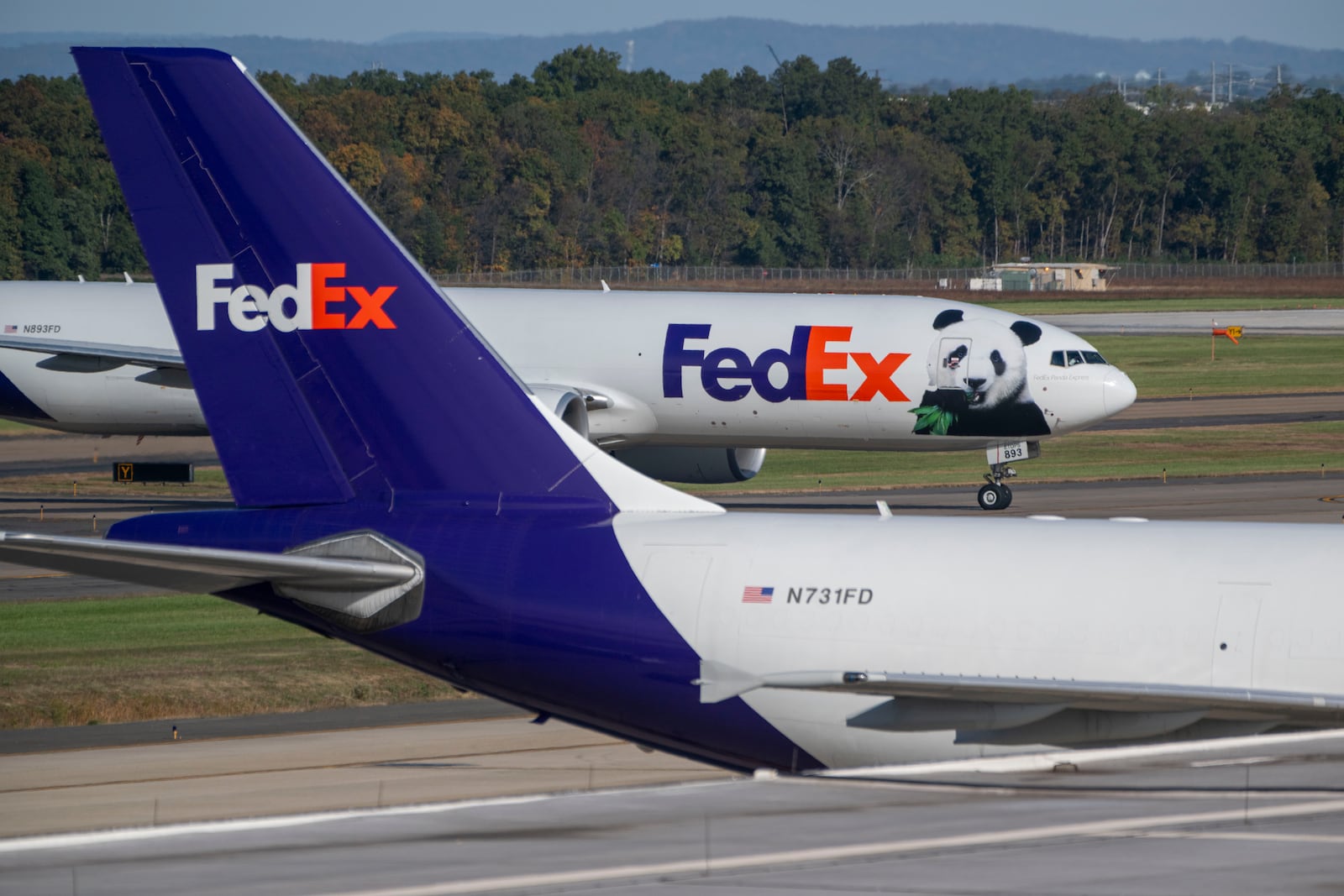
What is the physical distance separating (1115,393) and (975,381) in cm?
378

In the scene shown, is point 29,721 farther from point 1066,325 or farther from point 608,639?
point 1066,325

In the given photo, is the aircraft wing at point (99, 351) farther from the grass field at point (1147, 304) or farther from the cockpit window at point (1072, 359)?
the grass field at point (1147, 304)

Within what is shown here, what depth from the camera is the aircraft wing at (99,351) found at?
40.3m

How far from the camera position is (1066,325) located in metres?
118

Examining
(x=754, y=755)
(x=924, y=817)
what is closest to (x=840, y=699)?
(x=754, y=755)

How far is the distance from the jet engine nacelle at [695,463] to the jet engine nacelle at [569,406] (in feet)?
8.38

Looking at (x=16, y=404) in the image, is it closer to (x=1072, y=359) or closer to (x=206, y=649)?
(x=206, y=649)

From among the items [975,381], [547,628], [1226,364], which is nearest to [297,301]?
[547,628]

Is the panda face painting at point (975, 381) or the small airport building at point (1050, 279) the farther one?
the small airport building at point (1050, 279)

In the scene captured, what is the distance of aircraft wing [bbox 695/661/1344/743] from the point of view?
516 inches

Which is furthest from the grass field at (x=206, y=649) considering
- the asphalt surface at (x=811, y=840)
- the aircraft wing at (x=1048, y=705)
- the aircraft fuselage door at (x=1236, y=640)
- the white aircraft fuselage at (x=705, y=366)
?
the asphalt surface at (x=811, y=840)

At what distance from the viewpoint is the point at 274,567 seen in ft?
48.0

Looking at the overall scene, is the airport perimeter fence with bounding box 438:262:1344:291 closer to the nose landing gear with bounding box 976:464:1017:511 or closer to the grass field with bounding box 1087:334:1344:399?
the grass field with bounding box 1087:334:1344:399

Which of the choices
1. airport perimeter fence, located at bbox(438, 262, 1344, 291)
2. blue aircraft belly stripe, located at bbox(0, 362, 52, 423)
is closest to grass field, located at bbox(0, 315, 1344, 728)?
blue aircraft belly stripe, located at bbox(0, 362, 52, 423)
